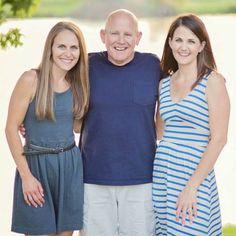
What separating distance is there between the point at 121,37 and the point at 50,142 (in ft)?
1.67

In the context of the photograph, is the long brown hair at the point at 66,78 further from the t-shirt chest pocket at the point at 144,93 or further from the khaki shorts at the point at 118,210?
the khaki shorts at the point at 118,210

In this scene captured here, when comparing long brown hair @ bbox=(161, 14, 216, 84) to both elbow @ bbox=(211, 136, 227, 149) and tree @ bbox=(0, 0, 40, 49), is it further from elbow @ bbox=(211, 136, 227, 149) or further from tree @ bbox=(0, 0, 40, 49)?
tree @ bbox=(0, 0, 40, 49)

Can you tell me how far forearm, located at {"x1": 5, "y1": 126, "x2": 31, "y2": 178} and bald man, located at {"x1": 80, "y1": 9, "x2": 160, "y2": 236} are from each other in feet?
0.88

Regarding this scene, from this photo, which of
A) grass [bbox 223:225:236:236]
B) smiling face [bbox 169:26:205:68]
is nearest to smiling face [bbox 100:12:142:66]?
smiling face [bbox 169:26:205:68]

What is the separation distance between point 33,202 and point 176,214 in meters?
0.55

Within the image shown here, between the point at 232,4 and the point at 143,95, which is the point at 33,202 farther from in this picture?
the point at 232,4

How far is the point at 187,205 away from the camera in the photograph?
112 inches

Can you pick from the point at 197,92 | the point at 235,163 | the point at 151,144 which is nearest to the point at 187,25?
the point at 197,92

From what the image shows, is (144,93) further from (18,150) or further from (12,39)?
(12,39)

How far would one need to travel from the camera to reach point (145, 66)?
3070 millimetres

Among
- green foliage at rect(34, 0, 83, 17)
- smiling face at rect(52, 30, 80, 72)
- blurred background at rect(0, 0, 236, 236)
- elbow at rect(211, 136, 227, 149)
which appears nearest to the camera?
elbow at rect(211, 136, 227, 149)

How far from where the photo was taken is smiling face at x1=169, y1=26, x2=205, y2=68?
9.39 feet

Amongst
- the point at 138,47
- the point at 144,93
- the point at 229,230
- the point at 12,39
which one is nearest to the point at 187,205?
the point at 144,93

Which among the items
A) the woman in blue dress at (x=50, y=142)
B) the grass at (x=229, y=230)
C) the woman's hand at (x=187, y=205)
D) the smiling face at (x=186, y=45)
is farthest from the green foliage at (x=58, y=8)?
the woman's hand at (x=187, y=205)
